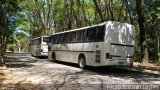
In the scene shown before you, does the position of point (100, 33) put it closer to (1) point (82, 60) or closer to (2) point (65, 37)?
(1) point (82, 60)

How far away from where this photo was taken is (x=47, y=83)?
43.3 ft

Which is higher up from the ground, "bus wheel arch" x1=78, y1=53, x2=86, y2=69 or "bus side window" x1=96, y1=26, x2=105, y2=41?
"bus side window" x1=96, y1=26, x2=105, y2=41

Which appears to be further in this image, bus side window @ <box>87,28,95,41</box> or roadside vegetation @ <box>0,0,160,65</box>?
roadside vegetation @ <box>0,0,160,65</box>

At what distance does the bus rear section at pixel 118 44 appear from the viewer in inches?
690

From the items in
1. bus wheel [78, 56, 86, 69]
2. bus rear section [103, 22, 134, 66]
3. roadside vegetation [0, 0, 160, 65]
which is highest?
roadside vegetation [0, 0, 160, 65]

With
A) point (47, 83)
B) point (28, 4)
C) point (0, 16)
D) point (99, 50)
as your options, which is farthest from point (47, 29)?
point (47, 83)

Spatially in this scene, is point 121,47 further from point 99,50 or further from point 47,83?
point 47,83

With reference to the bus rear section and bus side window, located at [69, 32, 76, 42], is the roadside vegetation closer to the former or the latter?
the bus rear section

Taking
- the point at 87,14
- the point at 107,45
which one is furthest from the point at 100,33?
the point at 87,14

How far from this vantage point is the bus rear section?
57.5 ft

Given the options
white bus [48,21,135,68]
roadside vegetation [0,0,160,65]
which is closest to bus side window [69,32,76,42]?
white bus [48,21,135,68]

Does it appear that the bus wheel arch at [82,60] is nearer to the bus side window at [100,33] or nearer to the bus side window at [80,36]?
the bus side window at [80,36]

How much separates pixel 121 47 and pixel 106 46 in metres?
1.18

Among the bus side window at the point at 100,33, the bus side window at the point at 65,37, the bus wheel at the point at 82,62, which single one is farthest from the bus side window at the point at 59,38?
the bus side window at the point at 100,33
